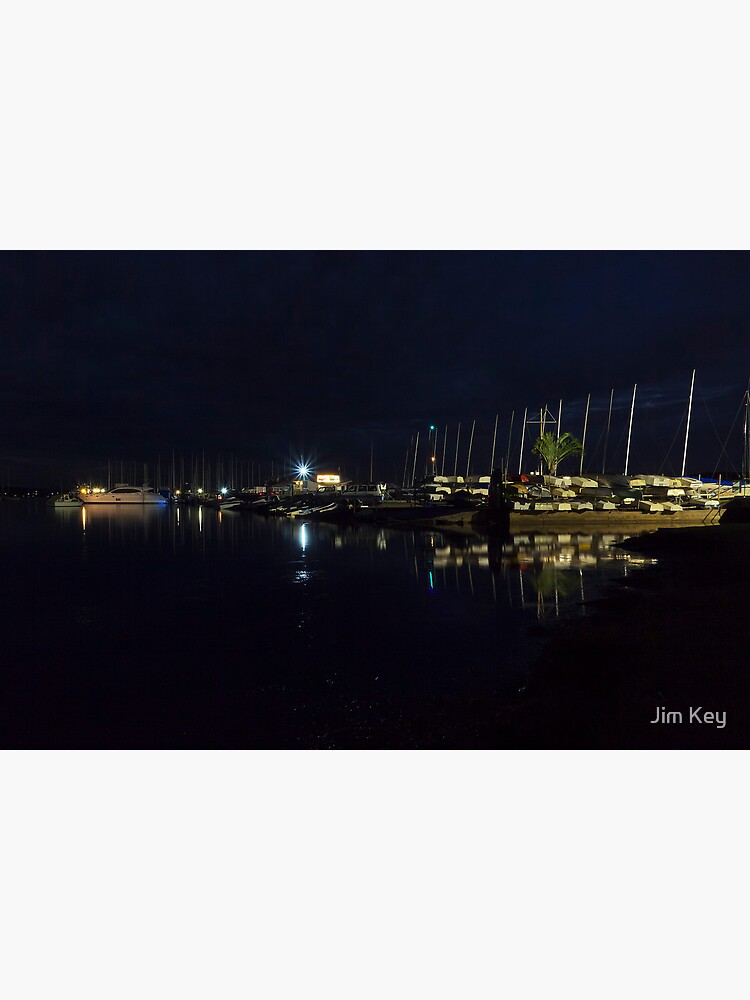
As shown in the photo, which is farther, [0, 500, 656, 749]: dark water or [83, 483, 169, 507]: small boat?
[83, 483, 169, 507]: small boat

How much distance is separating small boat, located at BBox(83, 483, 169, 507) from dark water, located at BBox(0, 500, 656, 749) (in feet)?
441

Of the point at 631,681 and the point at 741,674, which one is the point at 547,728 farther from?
the point at 741,674

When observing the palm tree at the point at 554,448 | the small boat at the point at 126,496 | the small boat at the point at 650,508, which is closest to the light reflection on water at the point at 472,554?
the small boat at the point at 650,508

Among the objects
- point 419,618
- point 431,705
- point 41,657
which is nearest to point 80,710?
point 41,657

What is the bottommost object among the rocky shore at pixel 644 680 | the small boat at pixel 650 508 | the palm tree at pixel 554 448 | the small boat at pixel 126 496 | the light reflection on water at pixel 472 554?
the small boat at pixel 126 496

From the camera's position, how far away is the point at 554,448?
73.3 m

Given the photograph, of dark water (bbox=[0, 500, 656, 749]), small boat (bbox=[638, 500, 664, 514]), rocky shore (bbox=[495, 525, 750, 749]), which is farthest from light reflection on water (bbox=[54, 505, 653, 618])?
small boat (bbox=[638, 500, 664, 514])

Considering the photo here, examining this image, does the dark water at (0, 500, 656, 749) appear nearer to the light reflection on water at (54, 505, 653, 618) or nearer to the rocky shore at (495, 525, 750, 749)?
the light reflection on water at (54, 505, 653, 618)

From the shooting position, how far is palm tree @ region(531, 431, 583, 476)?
72.9 m

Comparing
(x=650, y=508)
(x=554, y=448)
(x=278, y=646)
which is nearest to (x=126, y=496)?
(x=554, y=448)

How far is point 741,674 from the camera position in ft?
33.1

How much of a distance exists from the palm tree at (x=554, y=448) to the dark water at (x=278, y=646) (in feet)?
141

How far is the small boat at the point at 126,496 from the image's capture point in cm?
15564

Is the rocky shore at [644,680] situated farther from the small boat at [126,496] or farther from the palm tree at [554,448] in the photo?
the small boat at [126,496]
